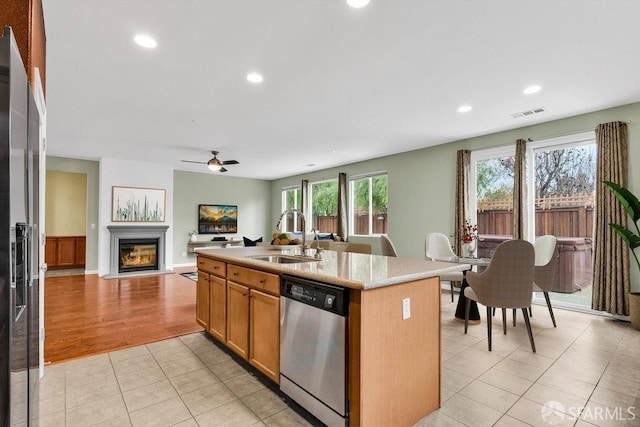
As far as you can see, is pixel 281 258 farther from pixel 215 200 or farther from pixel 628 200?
pixel 215 200

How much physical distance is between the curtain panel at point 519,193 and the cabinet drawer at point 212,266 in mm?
4240

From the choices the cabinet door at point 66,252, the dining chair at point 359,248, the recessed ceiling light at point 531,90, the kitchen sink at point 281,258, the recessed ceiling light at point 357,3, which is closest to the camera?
the recessed ceiling light at point 357,3

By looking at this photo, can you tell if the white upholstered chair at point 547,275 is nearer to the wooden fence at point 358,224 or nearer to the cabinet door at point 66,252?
the wooden fence at point 358,224

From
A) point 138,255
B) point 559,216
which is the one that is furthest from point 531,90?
point 138,255

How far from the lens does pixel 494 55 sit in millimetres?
2732

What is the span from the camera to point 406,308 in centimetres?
179

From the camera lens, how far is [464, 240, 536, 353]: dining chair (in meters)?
2.85

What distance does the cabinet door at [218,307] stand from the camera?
278 centimetres

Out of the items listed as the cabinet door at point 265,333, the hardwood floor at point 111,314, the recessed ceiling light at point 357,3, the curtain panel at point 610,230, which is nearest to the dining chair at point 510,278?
the curtain panel at point 610,230

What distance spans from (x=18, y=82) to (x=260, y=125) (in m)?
3.78

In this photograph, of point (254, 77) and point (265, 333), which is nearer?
point (265, 333)

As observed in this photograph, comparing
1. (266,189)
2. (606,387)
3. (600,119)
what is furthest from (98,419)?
(266,189)

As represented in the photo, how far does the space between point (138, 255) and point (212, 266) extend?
18.1 ft

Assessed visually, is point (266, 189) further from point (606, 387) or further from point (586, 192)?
point (606, 387)
